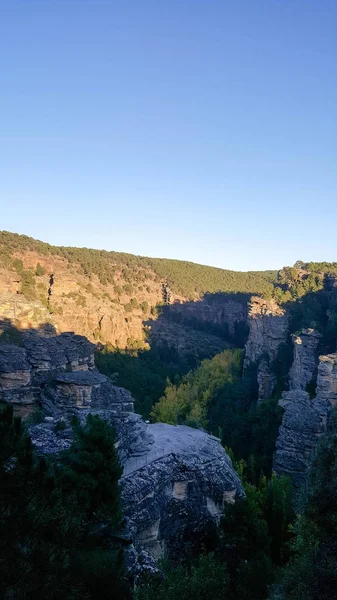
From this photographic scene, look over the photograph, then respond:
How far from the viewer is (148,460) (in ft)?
59.5

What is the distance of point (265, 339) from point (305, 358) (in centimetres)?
1090

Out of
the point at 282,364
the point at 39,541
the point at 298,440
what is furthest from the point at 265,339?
the point at 39,541

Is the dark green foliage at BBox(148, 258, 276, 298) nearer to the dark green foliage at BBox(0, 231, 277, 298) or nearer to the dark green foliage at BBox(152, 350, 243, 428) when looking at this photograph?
the dark green foliage at BBox(0, 231, 277, 298)

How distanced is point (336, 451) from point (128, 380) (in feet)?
135

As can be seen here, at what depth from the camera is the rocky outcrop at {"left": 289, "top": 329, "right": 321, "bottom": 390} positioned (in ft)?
116

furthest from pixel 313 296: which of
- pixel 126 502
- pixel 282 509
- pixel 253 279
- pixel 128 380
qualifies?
pixel 253 279

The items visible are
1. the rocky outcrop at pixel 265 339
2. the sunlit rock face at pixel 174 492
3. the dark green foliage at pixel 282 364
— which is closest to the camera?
the sunlit rock face at pixel 174 492

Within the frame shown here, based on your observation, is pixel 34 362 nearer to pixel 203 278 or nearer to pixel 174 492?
pixel 174 492

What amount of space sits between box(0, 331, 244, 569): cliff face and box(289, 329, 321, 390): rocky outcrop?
1456 centimetres

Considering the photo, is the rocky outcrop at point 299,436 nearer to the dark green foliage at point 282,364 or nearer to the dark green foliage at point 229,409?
the dark green foliage at point 229,409

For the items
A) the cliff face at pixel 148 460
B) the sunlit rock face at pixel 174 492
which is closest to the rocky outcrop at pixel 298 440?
the cliff face at pixel 148 460

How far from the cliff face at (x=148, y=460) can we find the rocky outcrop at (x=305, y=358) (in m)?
14.6

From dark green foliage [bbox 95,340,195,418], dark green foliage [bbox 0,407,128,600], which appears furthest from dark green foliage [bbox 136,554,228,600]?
dark green foliage [bbox 95,340,195,418]

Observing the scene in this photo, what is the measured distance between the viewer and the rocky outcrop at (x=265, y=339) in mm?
42500
